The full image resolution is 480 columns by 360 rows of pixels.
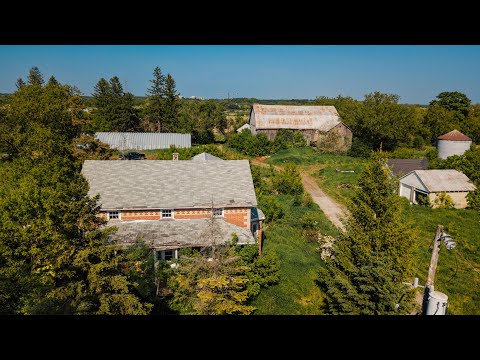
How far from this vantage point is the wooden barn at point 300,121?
49438 mm

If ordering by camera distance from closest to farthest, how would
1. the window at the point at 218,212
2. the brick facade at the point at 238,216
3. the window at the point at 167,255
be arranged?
the window at the point at 167,255
the window at the point at 218,212
the brick facade at the point at 238,216

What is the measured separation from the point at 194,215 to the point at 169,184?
7.59 feet

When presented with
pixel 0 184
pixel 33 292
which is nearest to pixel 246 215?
pixel 33 292

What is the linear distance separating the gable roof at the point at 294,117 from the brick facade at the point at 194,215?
109 ft

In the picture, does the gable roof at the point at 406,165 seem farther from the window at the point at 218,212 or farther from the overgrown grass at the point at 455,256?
the window at the point at 218,212

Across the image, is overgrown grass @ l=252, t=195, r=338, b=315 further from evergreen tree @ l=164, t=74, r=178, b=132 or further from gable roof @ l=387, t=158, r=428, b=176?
Answer: evergreen tree @ l=164, t=74, r=178, b=132

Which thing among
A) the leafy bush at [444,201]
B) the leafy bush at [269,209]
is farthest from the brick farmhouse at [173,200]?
the leafy bush at [444,201]

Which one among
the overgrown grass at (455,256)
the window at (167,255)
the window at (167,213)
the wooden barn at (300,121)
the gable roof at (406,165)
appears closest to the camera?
the overgrown grass at (455,256)

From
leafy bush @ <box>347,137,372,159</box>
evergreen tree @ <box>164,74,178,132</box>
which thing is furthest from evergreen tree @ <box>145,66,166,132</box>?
leafy bush @ <box>347,137,372,159</box>

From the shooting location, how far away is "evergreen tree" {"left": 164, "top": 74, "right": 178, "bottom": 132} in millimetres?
56062

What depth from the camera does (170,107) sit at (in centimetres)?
5669

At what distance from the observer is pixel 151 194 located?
1847cm
